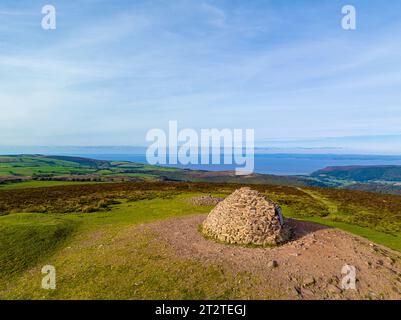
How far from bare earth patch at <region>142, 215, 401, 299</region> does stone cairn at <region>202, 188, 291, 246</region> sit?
0.74 metres

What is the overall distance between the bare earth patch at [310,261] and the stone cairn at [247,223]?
74 centimetres

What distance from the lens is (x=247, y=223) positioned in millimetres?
18078

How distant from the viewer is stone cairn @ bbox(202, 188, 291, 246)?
1773cm

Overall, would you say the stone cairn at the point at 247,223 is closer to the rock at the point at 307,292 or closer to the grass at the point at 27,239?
the rock at the point at 307,292

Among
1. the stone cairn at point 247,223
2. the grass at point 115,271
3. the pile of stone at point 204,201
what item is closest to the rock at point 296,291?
the grass at point 115,271

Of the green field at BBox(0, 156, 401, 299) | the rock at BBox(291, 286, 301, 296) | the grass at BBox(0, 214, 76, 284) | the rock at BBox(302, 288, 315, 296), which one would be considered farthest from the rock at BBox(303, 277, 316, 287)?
the grass at BBox(0, 214, 76, 284)

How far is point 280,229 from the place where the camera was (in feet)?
59.8

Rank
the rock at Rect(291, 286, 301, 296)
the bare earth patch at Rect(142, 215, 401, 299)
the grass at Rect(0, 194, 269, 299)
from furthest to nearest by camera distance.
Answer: the bare earth patch at Rect(142, 215, 401, 299)
the grass at Rect(0, 194, 269, 299)
the rock at Rect(291, 286, 301, 296)

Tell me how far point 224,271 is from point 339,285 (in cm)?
572

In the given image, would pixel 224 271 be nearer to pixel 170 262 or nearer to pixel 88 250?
pixel 170 262

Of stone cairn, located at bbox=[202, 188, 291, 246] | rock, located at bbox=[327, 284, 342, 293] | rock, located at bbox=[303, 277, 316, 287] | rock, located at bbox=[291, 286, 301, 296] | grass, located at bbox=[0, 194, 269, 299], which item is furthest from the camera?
stone cairn, located at bbox=[202, 188, 291, 246]

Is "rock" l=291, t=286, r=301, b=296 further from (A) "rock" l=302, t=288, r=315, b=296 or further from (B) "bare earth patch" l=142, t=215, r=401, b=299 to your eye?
(A) "rock" l=302, t=288, r=315, b=296
